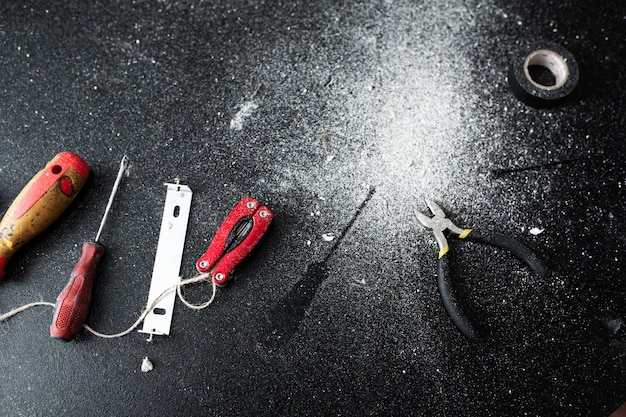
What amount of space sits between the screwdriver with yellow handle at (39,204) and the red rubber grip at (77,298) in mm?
92

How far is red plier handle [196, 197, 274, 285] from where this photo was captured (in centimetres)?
106

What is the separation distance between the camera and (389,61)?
1.24 m

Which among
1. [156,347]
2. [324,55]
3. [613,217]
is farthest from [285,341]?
[613,217]

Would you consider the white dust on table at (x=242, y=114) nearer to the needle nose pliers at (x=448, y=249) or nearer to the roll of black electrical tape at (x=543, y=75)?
the needle nose pliers at (x=448, y=249)

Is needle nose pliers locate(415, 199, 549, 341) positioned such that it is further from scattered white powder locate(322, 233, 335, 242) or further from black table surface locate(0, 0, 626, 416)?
scattered white powder locate(322, 233, 335, 242)

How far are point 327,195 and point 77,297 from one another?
52 cm

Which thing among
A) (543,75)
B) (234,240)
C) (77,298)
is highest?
(543,75)

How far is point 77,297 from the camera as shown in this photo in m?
1.04

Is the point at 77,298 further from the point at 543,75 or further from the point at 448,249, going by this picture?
the point at 543,75

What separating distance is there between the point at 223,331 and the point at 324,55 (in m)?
0.63

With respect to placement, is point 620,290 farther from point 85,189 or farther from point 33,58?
point 33,58

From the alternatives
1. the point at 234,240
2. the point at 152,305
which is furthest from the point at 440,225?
the point at 152,305

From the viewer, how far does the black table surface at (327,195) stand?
1.07m

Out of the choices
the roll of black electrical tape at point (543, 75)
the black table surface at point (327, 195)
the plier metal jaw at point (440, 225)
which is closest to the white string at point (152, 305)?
the black table surface at point (327, 195)
